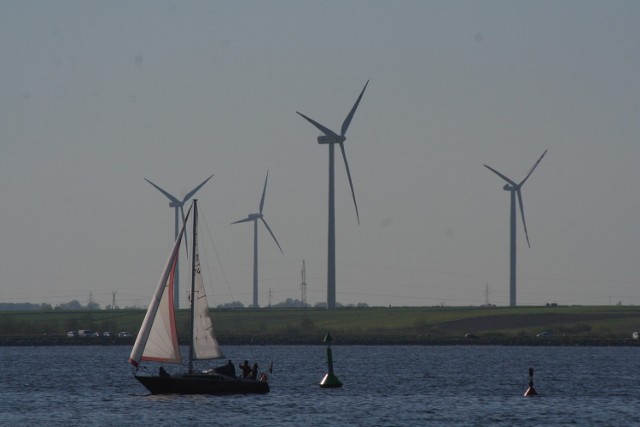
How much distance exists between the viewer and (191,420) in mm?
88688

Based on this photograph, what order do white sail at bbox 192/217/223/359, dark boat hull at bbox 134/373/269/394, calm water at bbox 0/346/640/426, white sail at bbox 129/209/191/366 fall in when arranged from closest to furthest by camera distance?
calm water at bbox 0/346/640/426 < white sail at bbox 129/209/191/366 < white sail at bbox 192/217/223/359 < dark boat hull at bbox 134/373/269/394

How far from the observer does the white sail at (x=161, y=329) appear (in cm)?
9781

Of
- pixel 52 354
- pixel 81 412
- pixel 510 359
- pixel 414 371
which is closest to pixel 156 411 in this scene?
pixel 81 412

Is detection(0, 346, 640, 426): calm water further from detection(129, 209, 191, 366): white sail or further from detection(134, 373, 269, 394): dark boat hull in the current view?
detection(129, 209, 191, 366): white sail

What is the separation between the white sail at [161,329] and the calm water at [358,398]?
343cm

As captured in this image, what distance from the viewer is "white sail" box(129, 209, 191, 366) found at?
97.8 meters

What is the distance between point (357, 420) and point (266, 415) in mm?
6241

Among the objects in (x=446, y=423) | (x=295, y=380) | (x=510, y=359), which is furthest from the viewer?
(x=510, y=359)

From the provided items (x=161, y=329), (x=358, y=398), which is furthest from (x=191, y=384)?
(x=358, y=398)

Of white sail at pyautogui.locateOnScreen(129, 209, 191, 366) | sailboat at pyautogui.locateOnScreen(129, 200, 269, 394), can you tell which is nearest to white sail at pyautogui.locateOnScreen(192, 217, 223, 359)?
sailboat at pyautogui.locateOnScreen(129, 200, 269, 394)

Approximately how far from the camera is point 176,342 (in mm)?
98562

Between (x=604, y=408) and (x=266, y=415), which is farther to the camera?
(x=604, y=408)

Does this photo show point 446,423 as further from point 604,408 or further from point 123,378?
point 123,378

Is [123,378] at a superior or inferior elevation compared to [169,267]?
inferior
